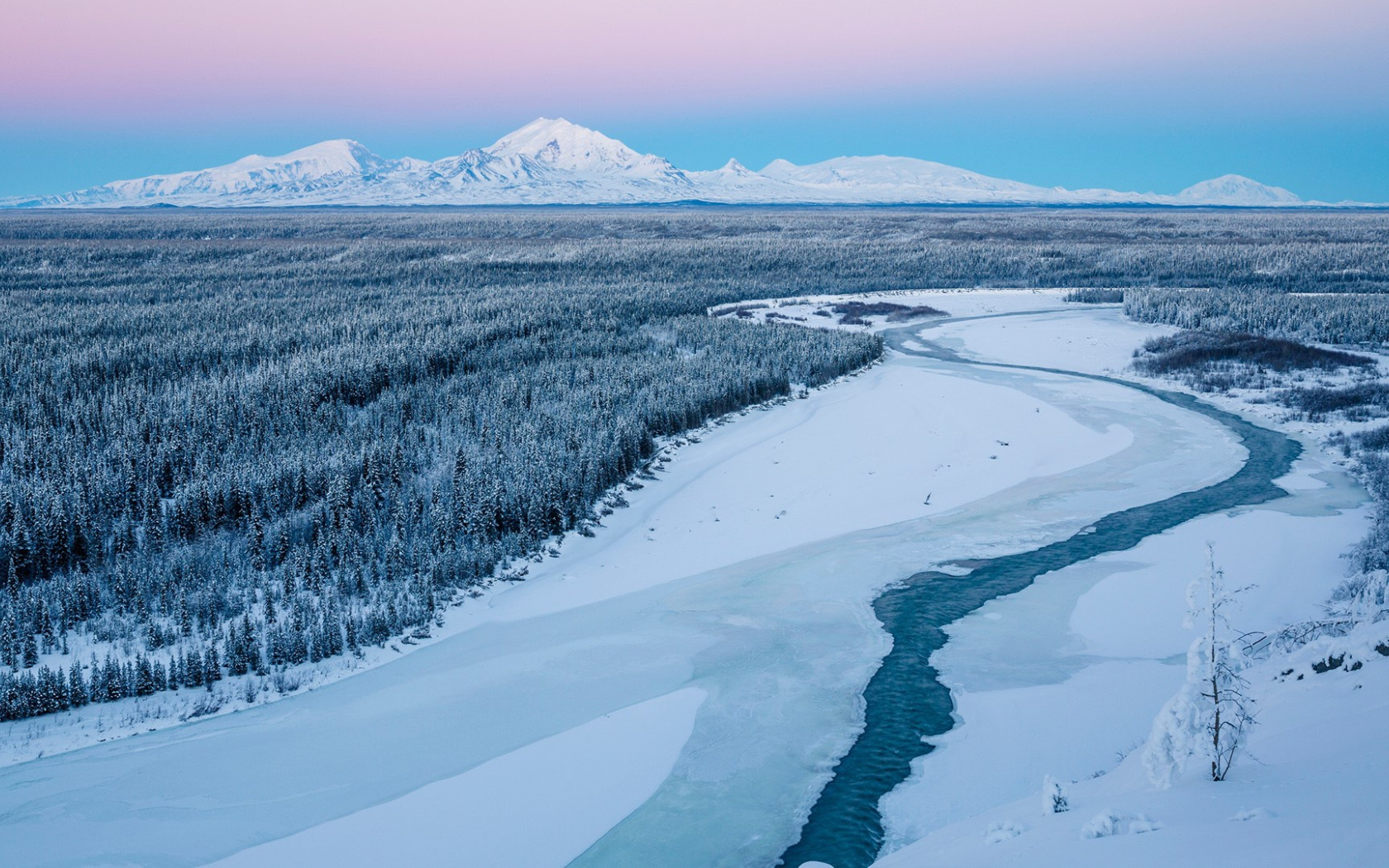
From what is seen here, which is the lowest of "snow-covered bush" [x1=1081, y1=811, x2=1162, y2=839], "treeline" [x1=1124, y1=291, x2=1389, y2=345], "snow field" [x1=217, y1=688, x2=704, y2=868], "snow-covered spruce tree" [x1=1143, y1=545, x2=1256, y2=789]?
"snow field" [x1=217, y1=688, x2=704, y2=868]

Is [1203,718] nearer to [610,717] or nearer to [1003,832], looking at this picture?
[1003,832]

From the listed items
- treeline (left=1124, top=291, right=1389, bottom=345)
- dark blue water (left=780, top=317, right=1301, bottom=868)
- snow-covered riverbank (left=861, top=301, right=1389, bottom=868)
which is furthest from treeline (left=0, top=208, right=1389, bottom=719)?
treeline (left=1124, top=291, right=1389, bottom=345)

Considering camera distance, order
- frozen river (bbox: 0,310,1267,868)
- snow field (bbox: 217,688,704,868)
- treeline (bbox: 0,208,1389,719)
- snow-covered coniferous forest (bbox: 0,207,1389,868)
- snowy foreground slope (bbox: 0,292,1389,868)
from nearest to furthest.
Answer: snowy foreground slope (bbox: 0,292,1389,868)
snow field (bbox: 217,688,704,868)
frozen river (bbox: 0,310,1267,868)
snow-covered coniferous forest (bbox: 0,207,1389,868)
treeline (bbox: 0,208,1389,719)

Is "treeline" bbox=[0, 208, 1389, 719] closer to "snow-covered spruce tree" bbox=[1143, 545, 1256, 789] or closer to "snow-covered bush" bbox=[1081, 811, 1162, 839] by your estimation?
"snow-covered bush" bbox=[1081, 811, 1162, 839]

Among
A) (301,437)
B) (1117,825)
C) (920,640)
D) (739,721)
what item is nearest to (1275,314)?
(920,640)

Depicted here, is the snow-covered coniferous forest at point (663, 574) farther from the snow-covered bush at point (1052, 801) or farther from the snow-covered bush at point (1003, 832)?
the snow-covered bush at point (1003, 832)

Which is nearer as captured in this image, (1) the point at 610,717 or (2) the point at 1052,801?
(2) the point at 1052,801
